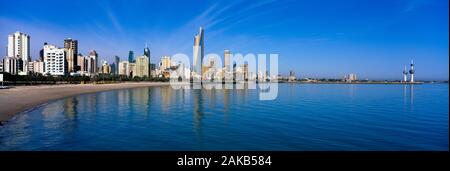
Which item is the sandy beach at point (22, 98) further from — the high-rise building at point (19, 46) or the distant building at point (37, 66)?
the high-rise building at point (19, 46)

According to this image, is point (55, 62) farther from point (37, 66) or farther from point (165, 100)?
point (165, 100)

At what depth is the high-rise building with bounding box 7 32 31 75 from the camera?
615ft

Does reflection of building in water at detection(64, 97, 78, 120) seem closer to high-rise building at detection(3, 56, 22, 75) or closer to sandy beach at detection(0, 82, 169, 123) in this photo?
sandy beach at detection(0, 82, 169, 123)

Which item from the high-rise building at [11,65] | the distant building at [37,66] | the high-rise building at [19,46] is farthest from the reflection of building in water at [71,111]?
the high-rise building at [19,46]

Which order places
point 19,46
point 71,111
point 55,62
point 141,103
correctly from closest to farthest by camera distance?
1. point 71,111
2. point 141,103
3. point 55,62
4. point 19,46

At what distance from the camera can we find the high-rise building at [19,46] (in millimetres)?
187375

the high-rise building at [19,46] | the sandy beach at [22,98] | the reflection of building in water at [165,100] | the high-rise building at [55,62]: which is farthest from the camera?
the high-rise building at [19,46]

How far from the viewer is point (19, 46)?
193250mm

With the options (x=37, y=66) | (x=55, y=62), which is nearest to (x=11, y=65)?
(x=37, y=66)
